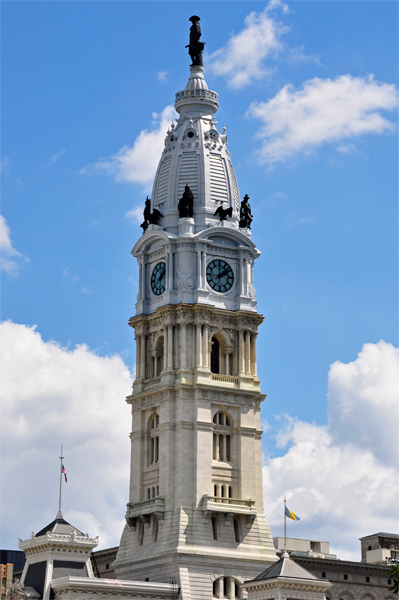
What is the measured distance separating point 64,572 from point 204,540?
12687mm

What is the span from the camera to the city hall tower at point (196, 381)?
123750 millimetres

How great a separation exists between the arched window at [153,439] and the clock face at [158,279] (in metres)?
12.0

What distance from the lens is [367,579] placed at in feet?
458

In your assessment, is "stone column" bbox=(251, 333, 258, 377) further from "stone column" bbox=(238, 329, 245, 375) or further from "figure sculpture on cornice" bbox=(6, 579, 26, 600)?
"figure sculpture on cornice" bbox=(6, 579, 26, 600)

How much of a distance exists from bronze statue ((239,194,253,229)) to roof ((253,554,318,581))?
3493 centimetres

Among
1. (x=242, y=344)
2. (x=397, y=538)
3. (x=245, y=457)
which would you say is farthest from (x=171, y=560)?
(x=397, y=538)

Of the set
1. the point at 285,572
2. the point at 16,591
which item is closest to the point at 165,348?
the point at 285,572

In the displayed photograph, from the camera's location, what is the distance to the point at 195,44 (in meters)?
141

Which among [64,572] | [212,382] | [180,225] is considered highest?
[180,225]

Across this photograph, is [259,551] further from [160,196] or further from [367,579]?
[160,196]

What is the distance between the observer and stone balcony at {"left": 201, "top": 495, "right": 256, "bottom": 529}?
123438 mm

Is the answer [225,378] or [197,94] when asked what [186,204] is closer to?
[197,94]

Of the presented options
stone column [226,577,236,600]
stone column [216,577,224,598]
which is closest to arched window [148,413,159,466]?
stone column [216,577,224,598]

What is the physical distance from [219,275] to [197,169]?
10.5 meters
